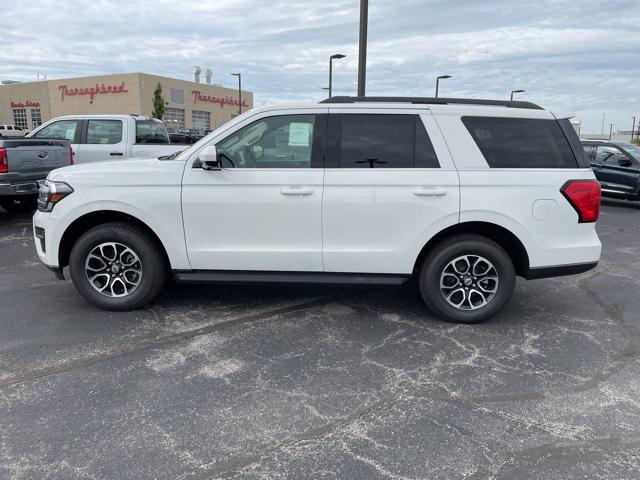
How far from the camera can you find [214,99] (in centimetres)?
6869

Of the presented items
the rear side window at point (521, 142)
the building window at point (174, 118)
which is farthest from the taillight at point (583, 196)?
the building window at point (174, 118)

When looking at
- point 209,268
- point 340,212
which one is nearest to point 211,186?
point 209,268

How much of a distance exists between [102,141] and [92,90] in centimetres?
5500

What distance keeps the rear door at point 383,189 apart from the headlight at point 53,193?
2.33m

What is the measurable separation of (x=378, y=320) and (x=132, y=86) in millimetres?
58087

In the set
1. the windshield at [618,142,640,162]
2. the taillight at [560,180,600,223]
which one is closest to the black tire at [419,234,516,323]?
the taillight at [560,180,600,223]

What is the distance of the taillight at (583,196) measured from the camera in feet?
14.5

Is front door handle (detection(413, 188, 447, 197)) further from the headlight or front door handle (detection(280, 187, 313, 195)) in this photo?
the headlight

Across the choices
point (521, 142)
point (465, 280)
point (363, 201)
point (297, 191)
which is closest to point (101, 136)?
point (297, 191)

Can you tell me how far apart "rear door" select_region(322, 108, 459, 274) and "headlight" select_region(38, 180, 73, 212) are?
7.64ft

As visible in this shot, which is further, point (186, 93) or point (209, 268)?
point (186, 93)

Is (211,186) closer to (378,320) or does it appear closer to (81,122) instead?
(378,320)

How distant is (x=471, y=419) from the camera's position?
3129mm

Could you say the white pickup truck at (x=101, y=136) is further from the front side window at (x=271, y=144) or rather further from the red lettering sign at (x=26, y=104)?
the red lettering sign at (x=26, y=104)
